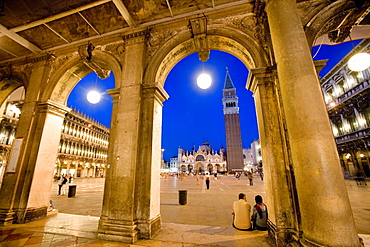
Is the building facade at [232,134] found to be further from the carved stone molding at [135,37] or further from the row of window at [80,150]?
the carved stone molding at [135,37]

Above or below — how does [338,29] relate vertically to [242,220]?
above

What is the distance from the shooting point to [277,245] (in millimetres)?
2766

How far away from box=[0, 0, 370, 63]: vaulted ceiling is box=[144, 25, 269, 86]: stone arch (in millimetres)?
611

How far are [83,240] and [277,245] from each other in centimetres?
348

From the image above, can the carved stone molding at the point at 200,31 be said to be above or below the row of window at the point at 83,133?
below

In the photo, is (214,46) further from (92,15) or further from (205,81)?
(92,15)

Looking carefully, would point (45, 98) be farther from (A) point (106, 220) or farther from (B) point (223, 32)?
(B) point (223, 32)

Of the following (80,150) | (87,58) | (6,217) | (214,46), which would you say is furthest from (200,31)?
(80,150)

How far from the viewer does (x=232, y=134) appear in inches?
2584

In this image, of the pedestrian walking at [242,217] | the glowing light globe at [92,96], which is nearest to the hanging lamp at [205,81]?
the pedestrian walking at [242,217]

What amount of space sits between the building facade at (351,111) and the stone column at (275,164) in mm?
16591

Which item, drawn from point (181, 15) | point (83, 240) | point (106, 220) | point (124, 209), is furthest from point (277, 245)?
point (181, 15)

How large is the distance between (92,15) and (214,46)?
347cm

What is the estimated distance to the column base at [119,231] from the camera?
123 inches
